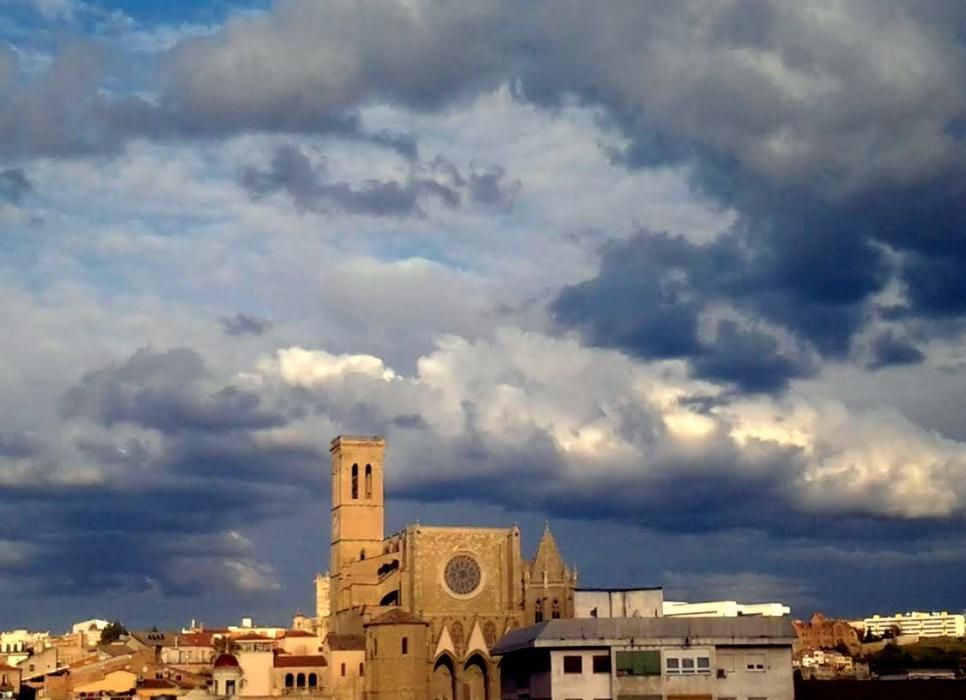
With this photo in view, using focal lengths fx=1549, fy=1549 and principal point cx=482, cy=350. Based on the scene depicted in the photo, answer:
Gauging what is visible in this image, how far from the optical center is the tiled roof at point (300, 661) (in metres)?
124

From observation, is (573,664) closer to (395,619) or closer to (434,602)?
(395,619)

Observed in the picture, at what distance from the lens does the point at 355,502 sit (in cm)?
14812

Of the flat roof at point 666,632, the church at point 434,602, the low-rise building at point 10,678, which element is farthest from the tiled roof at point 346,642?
the flat roof at point 666,632

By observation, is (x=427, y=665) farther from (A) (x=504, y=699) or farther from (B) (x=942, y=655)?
(B) (x=942, y=655)

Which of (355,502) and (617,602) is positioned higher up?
(355,502)

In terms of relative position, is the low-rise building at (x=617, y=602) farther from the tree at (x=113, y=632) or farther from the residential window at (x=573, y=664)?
the tree at (x=113, y=632)

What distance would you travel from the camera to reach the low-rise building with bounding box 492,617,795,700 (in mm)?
66125

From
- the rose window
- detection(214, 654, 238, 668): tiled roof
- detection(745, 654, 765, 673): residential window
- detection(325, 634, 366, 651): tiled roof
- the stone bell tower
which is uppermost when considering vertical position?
the stone bell tower

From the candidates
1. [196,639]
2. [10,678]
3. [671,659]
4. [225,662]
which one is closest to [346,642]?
[225,662]

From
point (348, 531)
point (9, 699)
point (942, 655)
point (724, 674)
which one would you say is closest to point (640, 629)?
point (724, 674)

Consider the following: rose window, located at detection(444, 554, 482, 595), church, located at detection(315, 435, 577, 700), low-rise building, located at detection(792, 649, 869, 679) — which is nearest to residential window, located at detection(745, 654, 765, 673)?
church, located at detection(315, 435, 577, 700)

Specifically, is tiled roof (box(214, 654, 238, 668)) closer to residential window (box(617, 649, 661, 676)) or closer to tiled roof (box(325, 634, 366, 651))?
tiled roof (box(325, 634, 366, 651))

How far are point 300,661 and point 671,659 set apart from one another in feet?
209

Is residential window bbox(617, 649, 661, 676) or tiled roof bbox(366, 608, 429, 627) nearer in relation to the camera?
residential window bbox(617, 649, 661, 676)
